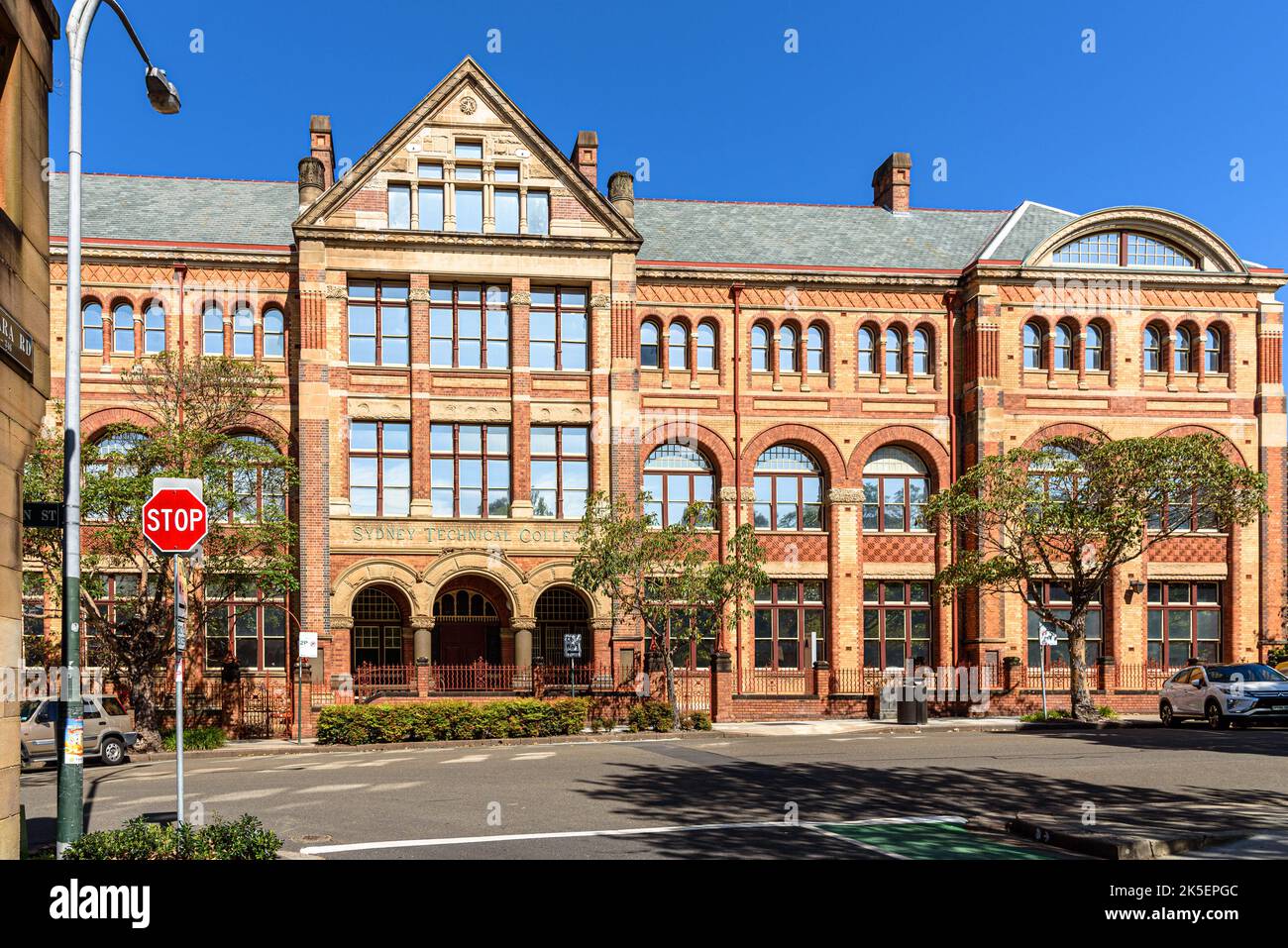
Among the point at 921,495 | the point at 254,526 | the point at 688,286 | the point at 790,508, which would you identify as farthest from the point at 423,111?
the point at 921,495

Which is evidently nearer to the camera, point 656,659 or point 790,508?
point 656,659

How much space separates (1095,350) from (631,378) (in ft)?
47.8

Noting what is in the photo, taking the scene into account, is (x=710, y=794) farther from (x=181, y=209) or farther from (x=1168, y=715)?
(x=181, y=209)

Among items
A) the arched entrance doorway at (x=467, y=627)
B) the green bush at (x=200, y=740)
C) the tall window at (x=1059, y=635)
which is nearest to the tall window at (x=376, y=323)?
the arched entrance doorway at (x=467, y=627)

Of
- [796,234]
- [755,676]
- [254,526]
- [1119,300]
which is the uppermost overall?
[796,234]

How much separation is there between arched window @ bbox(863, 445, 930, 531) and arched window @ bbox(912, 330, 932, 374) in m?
2.54

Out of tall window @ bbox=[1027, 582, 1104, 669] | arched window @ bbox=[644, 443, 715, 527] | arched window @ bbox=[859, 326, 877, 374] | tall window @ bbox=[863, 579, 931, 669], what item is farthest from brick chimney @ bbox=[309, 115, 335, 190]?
tall window @ bbox=[1027, 582, 1104, 669]

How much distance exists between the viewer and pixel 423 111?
31.5 meters

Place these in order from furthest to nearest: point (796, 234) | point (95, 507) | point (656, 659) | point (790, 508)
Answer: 1. point (796, 234)
2. point (790, 508)
3. point (656, 659)
4. point (95, 507)

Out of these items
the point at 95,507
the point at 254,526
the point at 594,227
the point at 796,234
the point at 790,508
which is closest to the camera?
the point at 95,507

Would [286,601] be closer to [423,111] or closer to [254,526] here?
[254,526]

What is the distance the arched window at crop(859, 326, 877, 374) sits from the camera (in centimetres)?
3481

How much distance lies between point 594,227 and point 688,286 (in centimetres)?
352

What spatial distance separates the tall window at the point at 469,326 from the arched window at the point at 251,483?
5585mm
